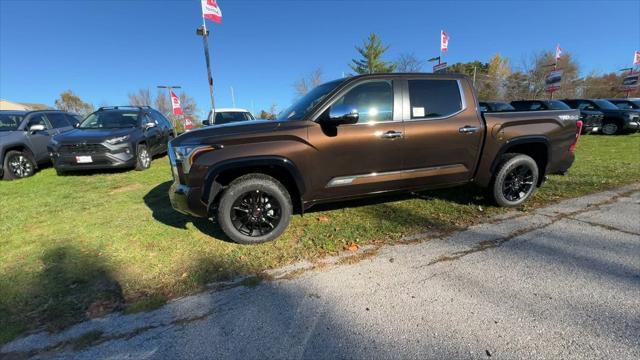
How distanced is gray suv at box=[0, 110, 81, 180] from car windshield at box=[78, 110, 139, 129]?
1.41 ft

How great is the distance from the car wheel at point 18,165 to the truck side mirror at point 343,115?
8.57 meters

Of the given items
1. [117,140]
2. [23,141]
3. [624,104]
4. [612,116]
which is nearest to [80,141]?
[117,140]

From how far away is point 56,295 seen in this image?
287 centimetres

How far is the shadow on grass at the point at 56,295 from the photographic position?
2.55m

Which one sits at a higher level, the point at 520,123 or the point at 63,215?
the point at 520,123

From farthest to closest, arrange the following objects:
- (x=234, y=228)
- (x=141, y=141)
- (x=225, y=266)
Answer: (x=141, y=141), (x=234, y=228), (x=225, y=266)

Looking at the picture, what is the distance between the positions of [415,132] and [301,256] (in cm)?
202

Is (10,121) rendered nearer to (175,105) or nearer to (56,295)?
(56,295)

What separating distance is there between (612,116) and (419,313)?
58.6ft

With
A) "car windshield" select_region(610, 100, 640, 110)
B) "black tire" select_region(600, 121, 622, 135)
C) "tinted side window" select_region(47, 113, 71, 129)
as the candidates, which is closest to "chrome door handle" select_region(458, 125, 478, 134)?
"tinted side window" select_region(47, 113, 71, 129)

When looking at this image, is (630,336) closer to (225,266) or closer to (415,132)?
(415,132)

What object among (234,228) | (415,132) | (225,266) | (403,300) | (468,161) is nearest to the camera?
(403,300)

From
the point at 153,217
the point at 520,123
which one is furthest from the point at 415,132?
the point at 153,217

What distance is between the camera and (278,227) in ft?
12.5
